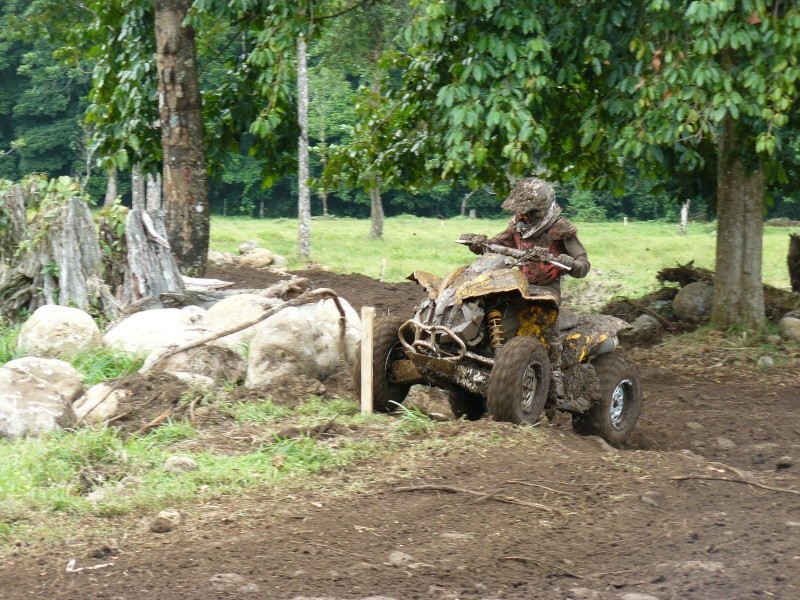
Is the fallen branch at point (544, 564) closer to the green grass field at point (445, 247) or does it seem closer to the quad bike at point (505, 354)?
the quad bike at point (505, 354)

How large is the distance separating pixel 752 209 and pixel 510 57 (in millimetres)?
4244

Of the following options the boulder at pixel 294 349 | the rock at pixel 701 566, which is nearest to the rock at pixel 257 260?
the boulder at pixel 294 349

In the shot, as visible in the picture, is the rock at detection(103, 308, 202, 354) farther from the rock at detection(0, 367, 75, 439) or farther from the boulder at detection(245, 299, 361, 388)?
the rock at detection(0, 367, 75, 439)

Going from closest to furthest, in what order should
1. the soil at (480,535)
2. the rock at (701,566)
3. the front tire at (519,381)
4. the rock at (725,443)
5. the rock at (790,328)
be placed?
the soil at (480,535)
the rock at (701,566)
the front tire at (519,381)
the rock at (725,443)
the rock at (790,328)

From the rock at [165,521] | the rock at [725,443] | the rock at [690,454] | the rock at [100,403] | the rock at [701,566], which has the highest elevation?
the rock at [100,403]

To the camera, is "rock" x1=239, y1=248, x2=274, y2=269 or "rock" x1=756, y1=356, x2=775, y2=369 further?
"rock" x1=239, y1=248, x2=274, y2=269

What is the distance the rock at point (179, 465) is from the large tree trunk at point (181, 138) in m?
6.55

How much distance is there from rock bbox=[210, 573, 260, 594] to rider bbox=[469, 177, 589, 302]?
154 inches

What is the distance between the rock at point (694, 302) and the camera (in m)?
14.7

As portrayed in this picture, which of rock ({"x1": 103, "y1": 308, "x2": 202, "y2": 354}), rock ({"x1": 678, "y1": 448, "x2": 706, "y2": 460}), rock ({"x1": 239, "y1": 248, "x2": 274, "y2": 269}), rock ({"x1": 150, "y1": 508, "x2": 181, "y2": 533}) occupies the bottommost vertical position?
rock ({"x1": 678, "y1": 448, "x2": 706, "y2": 460})

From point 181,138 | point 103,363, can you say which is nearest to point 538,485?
point 103,363

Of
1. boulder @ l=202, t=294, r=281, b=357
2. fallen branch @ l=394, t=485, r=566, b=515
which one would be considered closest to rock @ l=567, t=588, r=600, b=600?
fallen branch @ l=394, t=485, r=566, b=515

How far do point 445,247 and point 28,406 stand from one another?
2336 centimetres

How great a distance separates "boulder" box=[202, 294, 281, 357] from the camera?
10203 millimetres
